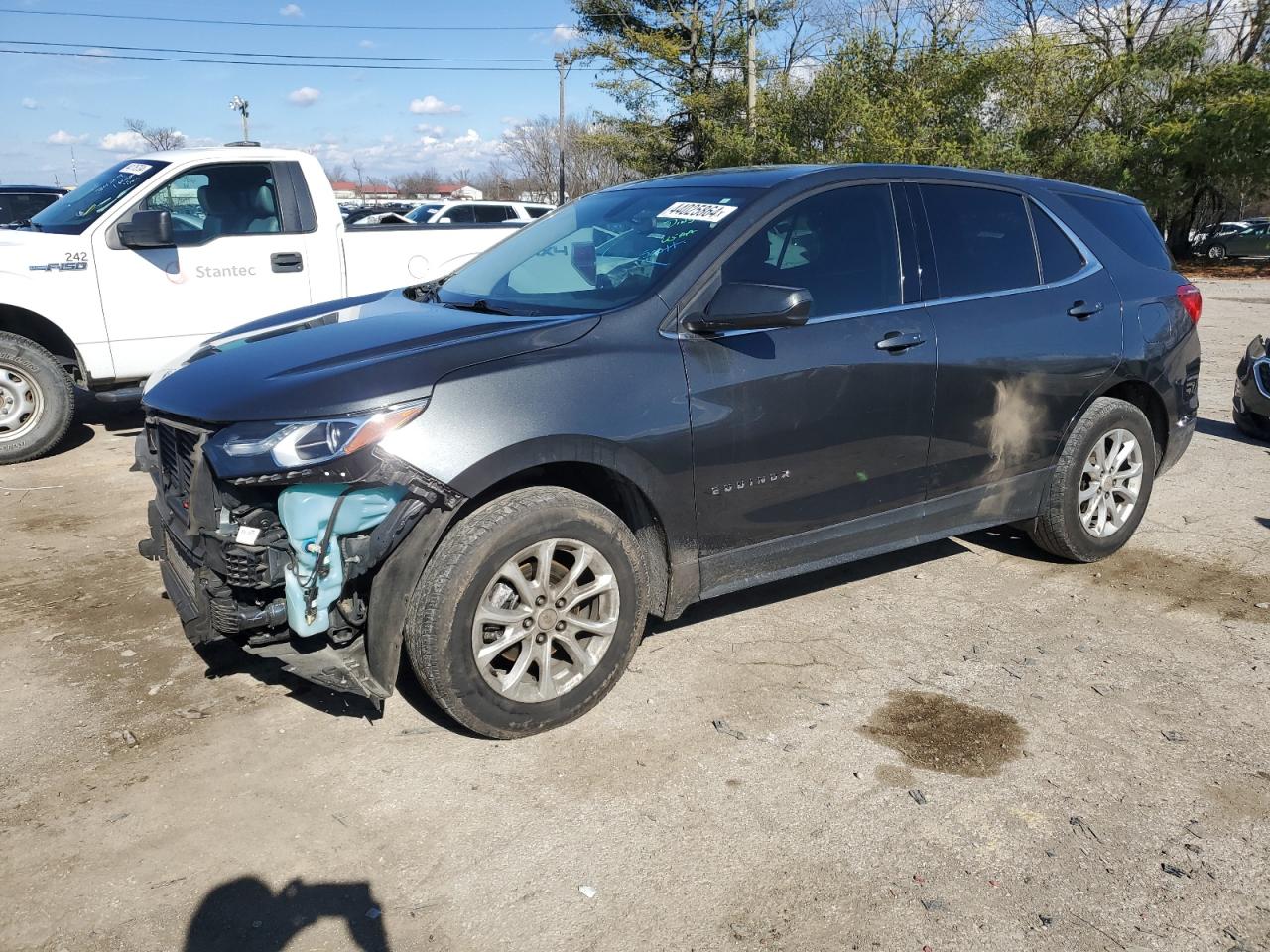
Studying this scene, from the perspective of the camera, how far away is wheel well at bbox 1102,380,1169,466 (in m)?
4.96

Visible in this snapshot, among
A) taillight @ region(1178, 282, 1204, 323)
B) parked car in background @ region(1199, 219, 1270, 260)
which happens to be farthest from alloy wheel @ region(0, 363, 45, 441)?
parked car in background @ region(1199, 219, 1270, 260)

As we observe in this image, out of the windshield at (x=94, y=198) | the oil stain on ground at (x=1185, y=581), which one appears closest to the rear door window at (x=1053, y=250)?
the oil stain on ground at (x=1185, y=581)

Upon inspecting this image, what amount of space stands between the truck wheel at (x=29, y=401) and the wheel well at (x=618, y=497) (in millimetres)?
5229

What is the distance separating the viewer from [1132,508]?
5.09 meters

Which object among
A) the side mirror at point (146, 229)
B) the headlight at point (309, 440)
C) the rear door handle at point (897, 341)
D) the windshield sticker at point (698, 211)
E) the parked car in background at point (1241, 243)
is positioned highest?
the windshield sticker at point (698, 211)

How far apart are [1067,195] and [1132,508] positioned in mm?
1608

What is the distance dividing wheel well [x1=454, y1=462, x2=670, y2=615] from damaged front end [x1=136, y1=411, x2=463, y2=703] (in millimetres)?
319

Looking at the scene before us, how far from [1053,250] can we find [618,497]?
2548mm

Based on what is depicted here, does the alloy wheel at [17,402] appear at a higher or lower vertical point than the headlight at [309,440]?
lower

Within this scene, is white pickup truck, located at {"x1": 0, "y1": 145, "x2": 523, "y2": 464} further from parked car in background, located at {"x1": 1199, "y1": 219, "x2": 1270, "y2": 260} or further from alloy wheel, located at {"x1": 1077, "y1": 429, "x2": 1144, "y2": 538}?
parked car in background, located at {"x1": 1199, "y1": 219, "x2": 1270, "y2": 260}

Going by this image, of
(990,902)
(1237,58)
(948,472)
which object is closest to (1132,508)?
(948,472)

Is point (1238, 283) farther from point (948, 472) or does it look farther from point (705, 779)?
point (705, 779)

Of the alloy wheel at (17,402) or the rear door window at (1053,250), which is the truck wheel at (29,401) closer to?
the alloy wheel at (17,402)

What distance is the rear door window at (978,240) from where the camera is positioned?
425cm
